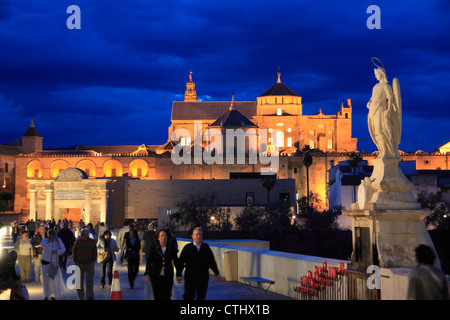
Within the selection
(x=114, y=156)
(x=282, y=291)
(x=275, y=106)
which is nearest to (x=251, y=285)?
(x=282, y=291)

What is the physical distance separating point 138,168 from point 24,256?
69.9m

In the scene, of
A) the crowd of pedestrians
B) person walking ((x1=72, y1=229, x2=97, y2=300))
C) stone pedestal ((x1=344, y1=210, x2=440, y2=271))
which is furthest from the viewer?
person walking ((x1=72, y1=229, x2=97, y2=300))

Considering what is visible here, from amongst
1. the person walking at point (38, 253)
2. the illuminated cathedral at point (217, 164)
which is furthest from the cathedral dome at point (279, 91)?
the person walking at point (38, 253)

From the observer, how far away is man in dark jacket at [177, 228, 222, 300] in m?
9.84

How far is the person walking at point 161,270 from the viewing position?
33.8 feet

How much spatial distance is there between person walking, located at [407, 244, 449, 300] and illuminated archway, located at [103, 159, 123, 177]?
80.9 metres

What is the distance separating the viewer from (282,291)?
43.6 ft

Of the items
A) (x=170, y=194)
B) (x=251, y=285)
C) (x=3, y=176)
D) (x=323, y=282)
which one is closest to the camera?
(x=323, y=282)

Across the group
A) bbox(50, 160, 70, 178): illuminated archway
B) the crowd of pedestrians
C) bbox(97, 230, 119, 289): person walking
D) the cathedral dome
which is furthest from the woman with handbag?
the cathedral dome

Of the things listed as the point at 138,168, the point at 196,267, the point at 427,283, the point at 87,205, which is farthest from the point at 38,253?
the point at 138,168

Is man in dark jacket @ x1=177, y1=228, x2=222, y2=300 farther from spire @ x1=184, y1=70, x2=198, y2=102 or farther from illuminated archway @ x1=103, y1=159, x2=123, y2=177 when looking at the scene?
spire @ x1=184, y1=70, x2=198, y2=102

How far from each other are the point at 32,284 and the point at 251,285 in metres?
5.00

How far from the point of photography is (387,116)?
1080 cm
